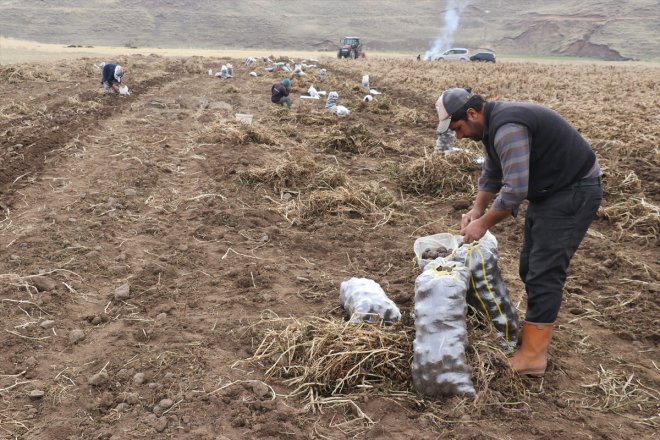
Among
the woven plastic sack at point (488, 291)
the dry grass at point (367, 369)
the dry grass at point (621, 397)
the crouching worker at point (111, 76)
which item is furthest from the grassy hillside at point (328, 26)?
the dry grass at point (367, 369)

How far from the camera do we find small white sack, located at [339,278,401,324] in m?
3.53

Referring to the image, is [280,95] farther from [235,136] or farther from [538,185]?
[538,185]

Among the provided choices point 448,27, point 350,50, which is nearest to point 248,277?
point 350,50

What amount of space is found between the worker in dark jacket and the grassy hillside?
6207 centimetres

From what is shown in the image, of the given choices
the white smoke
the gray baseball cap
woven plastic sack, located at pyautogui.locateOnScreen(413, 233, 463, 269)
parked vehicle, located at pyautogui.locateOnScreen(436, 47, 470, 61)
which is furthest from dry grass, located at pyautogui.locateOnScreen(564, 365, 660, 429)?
the white smoke

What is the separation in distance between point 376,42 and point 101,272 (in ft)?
247

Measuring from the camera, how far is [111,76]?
1398cm

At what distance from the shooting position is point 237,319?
3.94 metres

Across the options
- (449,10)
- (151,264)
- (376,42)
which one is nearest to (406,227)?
(151,264)

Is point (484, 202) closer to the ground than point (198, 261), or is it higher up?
higher up

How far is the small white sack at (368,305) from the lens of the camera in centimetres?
353

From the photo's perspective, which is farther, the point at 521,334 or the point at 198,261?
the point at 198,261

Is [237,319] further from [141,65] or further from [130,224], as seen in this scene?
[141,65]

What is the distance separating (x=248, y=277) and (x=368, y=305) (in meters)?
1.39
